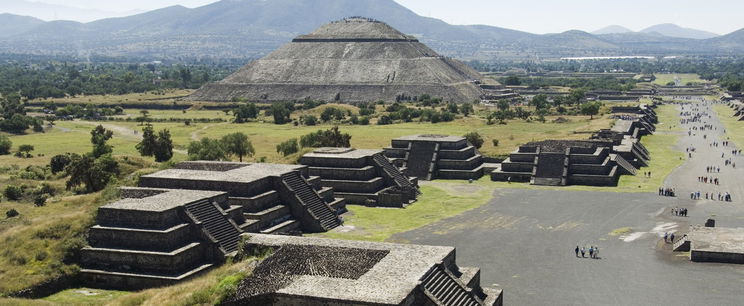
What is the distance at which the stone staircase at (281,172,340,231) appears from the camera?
61.2 metres

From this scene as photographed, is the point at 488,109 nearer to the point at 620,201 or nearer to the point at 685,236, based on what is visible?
the point at 620,201

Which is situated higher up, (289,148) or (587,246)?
(587,246)

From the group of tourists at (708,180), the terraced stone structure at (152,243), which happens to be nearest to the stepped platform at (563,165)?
the group of tourists at (708,180)

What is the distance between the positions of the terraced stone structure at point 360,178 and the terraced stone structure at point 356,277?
90.5ft

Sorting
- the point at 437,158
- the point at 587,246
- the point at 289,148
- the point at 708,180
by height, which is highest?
the point at 587,246

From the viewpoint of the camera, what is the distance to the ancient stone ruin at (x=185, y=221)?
46.8 metres

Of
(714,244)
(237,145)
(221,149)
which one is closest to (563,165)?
(714,244)

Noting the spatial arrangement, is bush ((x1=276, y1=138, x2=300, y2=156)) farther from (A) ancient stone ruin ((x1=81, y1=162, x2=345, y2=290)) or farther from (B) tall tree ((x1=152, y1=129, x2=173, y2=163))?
(A) ancient stone ruin ((x1=81, y1=162, x2=345, y2=290))

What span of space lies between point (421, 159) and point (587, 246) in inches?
1384

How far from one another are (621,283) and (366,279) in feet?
58.6

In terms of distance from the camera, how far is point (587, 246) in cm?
5456

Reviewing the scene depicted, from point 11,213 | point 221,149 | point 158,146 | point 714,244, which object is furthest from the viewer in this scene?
point 158,146

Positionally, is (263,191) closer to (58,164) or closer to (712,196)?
(58,164)

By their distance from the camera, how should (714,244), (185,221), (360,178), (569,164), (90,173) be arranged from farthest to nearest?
1. (569,164)
2. (360,178)
3. (90,173)
4. (714,244)
5. (185,221)
